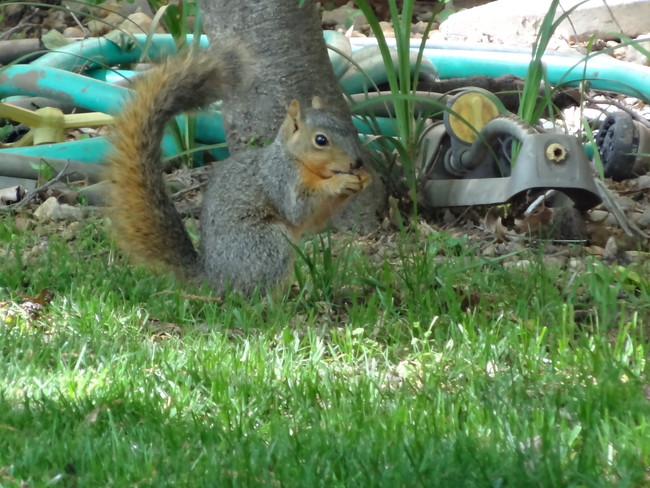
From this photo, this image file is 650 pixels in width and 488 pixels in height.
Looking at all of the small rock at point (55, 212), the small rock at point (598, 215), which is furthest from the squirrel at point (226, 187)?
the small rock at point (598, 215)

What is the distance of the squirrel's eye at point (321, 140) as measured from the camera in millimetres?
3205

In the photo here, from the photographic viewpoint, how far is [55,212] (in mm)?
4078

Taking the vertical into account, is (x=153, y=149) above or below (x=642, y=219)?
above

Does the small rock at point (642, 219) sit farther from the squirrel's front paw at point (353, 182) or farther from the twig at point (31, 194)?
the twig at point (31, 194)

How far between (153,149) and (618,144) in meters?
2.12

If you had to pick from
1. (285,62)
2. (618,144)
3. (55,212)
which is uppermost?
(285,62)

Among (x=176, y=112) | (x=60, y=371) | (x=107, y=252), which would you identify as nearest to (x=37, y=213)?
(x=107, y=252)

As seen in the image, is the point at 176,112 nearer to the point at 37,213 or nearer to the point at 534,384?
the point at 37,213

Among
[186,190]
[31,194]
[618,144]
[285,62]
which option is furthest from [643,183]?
[31,194]

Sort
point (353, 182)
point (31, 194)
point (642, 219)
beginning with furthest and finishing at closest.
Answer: point (31, 194)
point (642, 219)
point (353, 182)

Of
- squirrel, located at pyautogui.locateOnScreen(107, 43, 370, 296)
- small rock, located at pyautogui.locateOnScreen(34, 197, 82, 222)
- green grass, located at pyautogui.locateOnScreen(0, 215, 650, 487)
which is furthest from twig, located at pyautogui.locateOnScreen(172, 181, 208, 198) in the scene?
squirrel, located at pyautogui.locateOnScreen(107, 43, 370, 296)

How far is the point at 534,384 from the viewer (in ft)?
7.29

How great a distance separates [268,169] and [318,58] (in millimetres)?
840

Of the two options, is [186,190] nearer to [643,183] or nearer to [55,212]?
[55,212]
